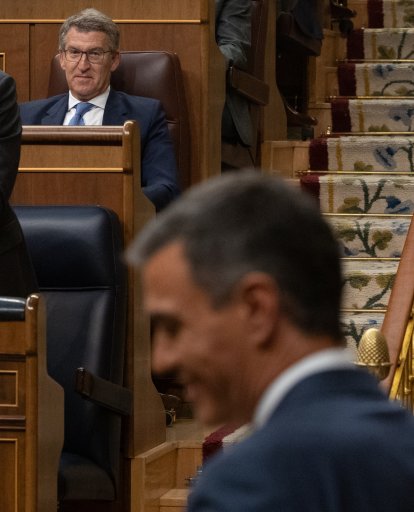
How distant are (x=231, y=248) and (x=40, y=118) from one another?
2.85 metres

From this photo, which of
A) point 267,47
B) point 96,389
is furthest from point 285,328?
point 267,47

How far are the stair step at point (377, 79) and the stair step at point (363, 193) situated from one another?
0.62m

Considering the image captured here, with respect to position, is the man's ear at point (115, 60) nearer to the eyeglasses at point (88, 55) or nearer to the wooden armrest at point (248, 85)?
the eyeglasses at point (88, 55)

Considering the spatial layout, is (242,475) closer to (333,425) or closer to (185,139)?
(333,425)

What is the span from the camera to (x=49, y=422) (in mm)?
2428

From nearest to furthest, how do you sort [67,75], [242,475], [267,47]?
1. [242,475]
2. [67,75]
3. [267,47]

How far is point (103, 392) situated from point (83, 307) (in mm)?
188

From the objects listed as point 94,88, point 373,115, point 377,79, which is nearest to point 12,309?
point 94,88

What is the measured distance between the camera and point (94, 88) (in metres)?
3.41

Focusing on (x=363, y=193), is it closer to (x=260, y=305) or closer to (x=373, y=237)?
(x=373, y=237)

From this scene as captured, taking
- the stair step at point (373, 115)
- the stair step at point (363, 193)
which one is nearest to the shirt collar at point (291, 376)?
the stair step at point (363, 193)

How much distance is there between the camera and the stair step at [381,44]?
4.95m

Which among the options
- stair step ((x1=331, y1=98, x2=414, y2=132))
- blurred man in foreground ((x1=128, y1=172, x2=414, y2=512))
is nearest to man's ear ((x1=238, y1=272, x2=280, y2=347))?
blurred man in foreground ((x1=128, y1=172, x2=414, y2=512))

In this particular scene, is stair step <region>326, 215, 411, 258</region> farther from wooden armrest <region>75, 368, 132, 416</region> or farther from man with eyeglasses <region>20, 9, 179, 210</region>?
wooden armrest <region>75, 368, 132, 416</region>
